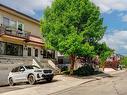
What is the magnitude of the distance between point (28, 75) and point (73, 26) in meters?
11.2

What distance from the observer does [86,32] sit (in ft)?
132

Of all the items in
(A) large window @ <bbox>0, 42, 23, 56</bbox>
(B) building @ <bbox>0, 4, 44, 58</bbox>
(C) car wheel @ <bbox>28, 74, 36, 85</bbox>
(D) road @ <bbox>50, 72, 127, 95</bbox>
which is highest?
(B) building @ <bbox>0, 4, 44, 58</bbox>

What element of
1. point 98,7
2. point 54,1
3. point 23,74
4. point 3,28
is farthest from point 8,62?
point 98,7

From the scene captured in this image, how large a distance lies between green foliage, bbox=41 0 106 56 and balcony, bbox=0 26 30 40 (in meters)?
2.43

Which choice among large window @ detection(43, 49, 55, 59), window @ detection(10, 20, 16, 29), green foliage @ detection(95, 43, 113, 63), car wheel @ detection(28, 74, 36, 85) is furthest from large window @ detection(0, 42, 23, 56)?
green foliage @ detection(95, 43, 113, 63)

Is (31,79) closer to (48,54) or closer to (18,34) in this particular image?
(18,34)

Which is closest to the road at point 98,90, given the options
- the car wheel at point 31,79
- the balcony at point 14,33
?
the car wheel at point 31,79

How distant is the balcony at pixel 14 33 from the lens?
3738 cm

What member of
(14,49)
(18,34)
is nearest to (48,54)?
(14,49)

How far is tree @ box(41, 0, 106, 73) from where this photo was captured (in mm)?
38744

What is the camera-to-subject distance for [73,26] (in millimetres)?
40062

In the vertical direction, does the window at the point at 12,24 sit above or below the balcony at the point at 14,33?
above

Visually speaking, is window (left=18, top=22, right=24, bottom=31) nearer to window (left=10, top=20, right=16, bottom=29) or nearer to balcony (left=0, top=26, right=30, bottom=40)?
balcony (left=0, top=26, right=30, bottom=40)

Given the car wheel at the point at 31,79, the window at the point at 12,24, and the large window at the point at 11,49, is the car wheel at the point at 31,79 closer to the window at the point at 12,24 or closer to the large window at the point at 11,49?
the large window at the point at 11,49
